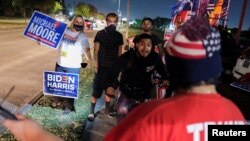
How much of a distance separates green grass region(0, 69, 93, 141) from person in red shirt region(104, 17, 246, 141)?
14.4 feet

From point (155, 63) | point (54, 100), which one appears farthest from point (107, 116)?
point (155, 63)

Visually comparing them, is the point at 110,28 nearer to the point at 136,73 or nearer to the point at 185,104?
the point at 136,73

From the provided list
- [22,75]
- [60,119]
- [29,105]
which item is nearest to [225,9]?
[22,75]

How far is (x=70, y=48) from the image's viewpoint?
6.99 m

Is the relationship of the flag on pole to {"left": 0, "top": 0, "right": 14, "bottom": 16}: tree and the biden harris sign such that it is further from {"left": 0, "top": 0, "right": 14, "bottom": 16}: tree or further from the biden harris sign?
{"left": 0, "top": 0, "right": 14, "bottom": 16}: tree

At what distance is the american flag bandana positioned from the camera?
1.52m

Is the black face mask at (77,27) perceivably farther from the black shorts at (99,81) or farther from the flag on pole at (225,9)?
the flag on pole at (225,9)

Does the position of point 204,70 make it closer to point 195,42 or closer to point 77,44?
point 195,42

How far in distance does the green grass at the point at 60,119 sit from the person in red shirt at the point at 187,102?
4.38 m

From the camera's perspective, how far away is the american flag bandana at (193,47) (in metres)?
1.52

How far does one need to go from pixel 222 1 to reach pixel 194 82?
14.3 m

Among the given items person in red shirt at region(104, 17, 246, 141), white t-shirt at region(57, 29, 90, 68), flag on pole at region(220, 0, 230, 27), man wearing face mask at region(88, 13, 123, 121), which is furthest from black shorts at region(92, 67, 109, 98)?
flag on pole at region(220, 0, 230, 27)

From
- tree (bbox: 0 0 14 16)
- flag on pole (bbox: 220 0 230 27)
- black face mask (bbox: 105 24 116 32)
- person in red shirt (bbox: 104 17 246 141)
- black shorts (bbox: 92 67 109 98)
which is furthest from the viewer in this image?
tree (bbox: 0 0 14 16)

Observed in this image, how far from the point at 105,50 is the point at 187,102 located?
19.1 ft
